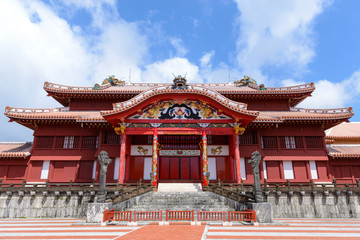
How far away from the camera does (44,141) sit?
58.4 feet

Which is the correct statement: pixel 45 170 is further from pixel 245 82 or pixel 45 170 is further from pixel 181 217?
pixel 245 82

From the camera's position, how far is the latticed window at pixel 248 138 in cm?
1795

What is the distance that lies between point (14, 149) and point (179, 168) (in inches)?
582

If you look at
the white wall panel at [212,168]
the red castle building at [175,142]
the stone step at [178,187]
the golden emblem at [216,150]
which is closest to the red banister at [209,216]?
the stone step at [178,187]

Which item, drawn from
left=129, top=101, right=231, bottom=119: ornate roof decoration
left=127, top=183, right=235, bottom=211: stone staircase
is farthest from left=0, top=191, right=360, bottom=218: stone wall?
left=129, top=101, right=231, bottom=119: ornate roof decoration

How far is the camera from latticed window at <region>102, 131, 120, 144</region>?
17.9 m

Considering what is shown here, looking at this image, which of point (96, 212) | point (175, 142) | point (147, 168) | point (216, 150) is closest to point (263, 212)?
point (96, 212)

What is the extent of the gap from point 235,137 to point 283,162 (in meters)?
5.38

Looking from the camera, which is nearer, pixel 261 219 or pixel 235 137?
pixel 261 219

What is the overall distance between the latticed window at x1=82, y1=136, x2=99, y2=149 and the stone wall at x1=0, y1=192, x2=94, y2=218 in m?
5.06

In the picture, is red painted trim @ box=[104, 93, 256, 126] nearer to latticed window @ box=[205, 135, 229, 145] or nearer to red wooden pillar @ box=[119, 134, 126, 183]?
red wooden pillar @ box=[119, 134, 126, 183]

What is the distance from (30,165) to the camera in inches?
676

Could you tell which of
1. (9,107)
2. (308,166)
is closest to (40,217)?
(9,107)

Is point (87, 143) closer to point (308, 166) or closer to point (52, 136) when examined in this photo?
point (52, 136)
